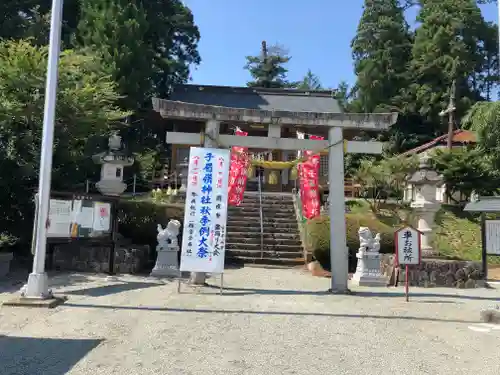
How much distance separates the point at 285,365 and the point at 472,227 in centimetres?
1636

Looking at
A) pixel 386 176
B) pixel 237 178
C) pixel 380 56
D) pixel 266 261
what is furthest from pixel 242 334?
pixel 380 56

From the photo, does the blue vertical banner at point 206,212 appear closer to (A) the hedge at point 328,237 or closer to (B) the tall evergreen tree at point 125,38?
(A) the hedge at point 328,237

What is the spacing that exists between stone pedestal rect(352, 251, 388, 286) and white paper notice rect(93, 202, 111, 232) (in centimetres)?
631

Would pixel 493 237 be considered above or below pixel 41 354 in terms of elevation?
above

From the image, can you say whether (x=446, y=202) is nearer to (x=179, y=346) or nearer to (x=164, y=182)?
(x=164, y=182)

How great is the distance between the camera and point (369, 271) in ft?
37.4

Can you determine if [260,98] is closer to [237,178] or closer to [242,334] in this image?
[237,178]

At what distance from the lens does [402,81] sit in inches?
1430

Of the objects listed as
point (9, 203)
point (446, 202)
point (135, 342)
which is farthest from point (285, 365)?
point (446, 202)

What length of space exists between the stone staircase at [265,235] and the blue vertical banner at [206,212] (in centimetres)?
570

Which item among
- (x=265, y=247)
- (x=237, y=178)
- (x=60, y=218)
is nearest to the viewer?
(x=60, y=218)

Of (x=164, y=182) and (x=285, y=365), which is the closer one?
(x=285, y=365)

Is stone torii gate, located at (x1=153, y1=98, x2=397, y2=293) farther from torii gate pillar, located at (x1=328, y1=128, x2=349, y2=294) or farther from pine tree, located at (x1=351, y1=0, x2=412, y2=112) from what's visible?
pine tree, located at (x1=351, y1=0, x2=412, y2=112)

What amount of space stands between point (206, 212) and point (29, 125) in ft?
18.9
